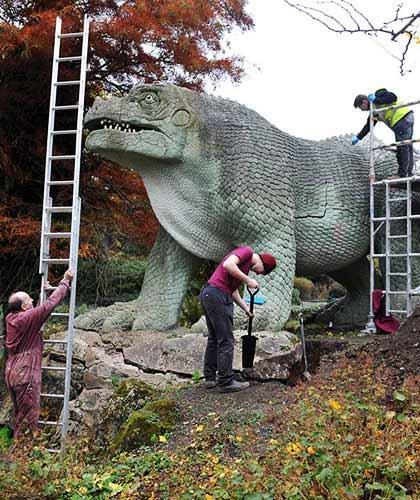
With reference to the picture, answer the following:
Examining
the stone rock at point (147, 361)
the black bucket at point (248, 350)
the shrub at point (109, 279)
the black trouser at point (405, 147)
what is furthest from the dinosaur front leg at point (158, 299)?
the shrub at point (109, 279)

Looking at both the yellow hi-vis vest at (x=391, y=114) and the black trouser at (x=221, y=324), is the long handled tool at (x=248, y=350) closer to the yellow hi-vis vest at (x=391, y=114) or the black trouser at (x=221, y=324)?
the black trouser at (x=221, y=324)

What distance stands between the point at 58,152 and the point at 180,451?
6629 mm

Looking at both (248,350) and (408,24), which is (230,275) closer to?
(248,350)

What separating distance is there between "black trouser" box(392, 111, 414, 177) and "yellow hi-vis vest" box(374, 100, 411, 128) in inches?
1.7

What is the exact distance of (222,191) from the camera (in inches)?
255

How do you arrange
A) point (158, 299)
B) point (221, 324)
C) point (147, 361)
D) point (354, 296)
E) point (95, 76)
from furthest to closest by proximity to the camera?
point (95, 76), point (354, 296), point (158, 299), point (147, 361), point (221, 324)

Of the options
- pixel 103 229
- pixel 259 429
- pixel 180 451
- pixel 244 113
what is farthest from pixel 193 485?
pixel 103 229

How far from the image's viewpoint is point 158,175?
21.9ft

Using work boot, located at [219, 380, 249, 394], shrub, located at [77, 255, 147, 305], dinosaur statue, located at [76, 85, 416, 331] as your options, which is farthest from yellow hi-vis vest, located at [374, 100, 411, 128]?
shrub, located at [77, 255, 147, 305]

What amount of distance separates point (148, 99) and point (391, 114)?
2919 millimetres

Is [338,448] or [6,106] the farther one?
[6,106]

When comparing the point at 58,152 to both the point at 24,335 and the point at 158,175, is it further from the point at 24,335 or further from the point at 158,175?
the point at 24,335

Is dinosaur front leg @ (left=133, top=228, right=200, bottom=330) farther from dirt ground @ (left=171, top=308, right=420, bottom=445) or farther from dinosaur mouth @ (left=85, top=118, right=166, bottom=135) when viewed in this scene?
dirt ground @ (left=171, top=308, right=420, bottom=445)

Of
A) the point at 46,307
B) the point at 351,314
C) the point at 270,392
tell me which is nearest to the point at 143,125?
the point at 46,307
